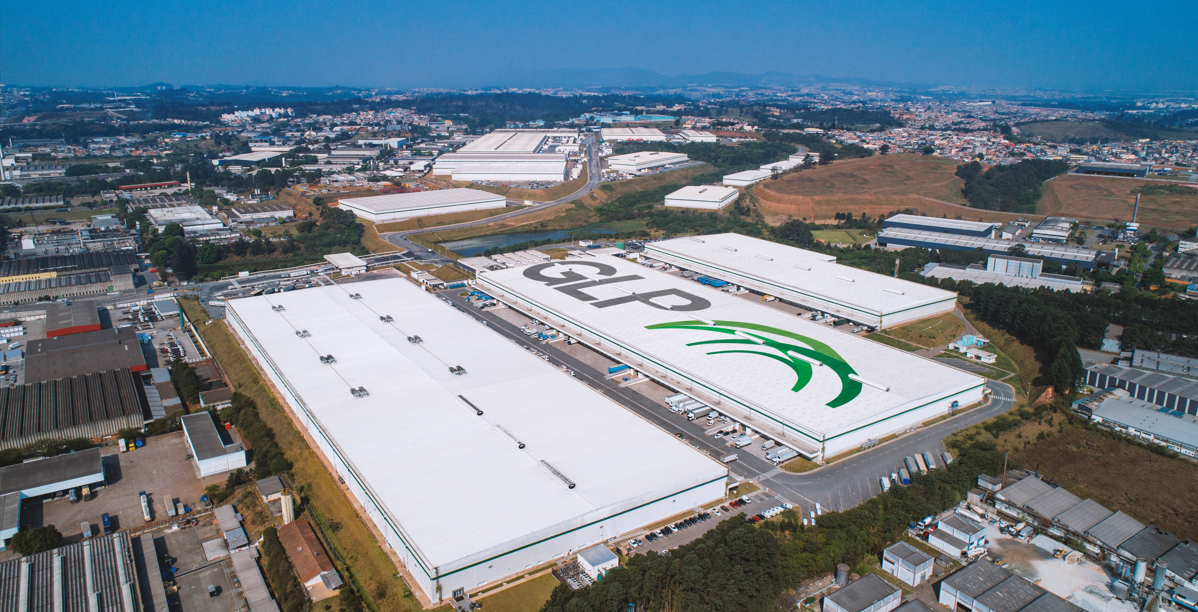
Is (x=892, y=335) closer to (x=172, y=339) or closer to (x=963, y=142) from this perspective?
(x=172, y=339)

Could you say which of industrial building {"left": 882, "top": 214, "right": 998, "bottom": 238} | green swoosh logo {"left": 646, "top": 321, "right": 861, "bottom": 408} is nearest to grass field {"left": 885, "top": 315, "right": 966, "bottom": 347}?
green swoosh logo {"left": 646, "top": 321, "right": 861, "bottom": 408}

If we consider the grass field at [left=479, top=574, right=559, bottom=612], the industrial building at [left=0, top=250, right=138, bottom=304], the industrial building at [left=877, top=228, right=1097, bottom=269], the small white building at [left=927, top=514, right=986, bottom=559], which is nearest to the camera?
the grass field at [left=479, top=574, right=559, bottom=612]

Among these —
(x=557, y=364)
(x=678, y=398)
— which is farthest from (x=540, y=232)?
(x=678, y=398)

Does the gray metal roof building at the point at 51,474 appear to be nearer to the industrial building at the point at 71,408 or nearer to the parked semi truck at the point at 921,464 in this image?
the industrial building at the point at 71,408

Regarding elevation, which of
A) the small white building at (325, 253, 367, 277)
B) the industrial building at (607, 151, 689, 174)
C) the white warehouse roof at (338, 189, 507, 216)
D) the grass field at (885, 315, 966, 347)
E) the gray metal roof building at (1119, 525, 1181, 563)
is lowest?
the gray metal roof building at (1119, 525, 1181, 563)

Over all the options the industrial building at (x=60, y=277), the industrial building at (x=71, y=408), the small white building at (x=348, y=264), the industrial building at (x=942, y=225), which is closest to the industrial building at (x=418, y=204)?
the small white building at (x=348, y=264)

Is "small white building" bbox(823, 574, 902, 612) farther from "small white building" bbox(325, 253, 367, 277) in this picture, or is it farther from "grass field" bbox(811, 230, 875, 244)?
"grass field" bbox(811, 230, 875, 244)
